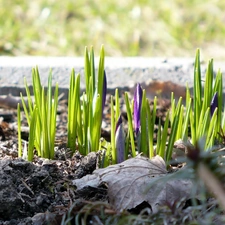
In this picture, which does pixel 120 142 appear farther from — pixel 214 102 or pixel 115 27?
pixel 115 27

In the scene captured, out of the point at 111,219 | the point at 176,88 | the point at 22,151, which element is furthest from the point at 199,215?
the point at 176,88

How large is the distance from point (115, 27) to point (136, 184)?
362cm

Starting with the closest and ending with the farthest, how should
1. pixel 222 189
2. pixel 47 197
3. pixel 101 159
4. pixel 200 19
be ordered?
1. pixel 222 189
2. pixel 47 197
3. pixel 101 159
4. pixel 200 19

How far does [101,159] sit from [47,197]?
0.96 feet

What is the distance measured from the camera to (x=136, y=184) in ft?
5.40

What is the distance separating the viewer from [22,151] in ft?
7.18

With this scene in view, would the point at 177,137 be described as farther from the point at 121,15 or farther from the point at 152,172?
the point at 121,15

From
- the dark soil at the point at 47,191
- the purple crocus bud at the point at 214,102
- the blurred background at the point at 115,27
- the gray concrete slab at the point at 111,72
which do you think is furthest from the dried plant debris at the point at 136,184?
the blurred background at the point at 115,27

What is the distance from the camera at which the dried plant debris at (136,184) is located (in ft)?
5.20

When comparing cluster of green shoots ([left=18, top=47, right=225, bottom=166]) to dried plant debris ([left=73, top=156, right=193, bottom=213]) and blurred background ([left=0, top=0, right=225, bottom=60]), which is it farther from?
blurred background ([left=0, top=0, right=225, bottom=60])

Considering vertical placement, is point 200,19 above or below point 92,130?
above

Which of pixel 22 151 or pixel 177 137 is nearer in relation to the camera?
pixel 177 137

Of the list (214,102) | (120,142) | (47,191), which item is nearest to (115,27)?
(214,102)

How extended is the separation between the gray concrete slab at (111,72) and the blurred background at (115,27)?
135 centimetres
